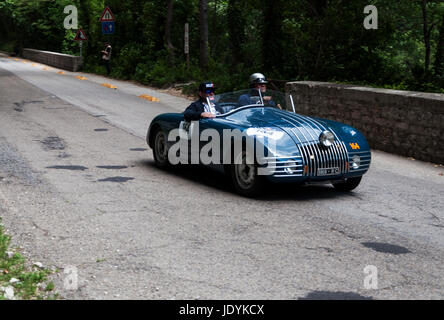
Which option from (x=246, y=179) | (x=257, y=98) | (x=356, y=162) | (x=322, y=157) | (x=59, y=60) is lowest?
(x=246, y=179)

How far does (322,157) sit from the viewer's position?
27.2 ft

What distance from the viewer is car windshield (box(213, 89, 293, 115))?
9617 mm

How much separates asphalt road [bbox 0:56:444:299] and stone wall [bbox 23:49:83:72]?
29.6m

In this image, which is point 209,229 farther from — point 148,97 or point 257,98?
point 148,97

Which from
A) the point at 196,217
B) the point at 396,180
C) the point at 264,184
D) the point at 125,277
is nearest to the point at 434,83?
the point at 396,180

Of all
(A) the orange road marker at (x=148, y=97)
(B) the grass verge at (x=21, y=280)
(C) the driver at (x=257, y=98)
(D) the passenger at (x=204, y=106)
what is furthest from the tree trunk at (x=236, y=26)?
(B) the grass verge at (x=21, y=280)

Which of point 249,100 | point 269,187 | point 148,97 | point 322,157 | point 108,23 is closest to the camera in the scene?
point 322,157

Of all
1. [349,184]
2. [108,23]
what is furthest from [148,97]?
[349,184]

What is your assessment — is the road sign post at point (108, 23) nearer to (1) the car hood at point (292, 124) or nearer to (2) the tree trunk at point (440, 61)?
(2) the tree trunk at point (440, 61)

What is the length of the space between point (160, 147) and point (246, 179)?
2609 millimetres

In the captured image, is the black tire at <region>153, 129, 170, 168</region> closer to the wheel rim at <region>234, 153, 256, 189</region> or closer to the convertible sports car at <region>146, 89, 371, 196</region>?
the convertible sports car at <region>146, 89, 371, 196</region>

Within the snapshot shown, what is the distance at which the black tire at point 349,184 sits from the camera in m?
9.09

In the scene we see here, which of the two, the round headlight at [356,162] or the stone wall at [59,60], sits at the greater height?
the stone wall at [59,60]

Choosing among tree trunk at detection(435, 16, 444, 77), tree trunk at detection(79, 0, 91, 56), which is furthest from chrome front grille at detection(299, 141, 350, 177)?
tree trunk at detection(79, 0, 91, 56)
